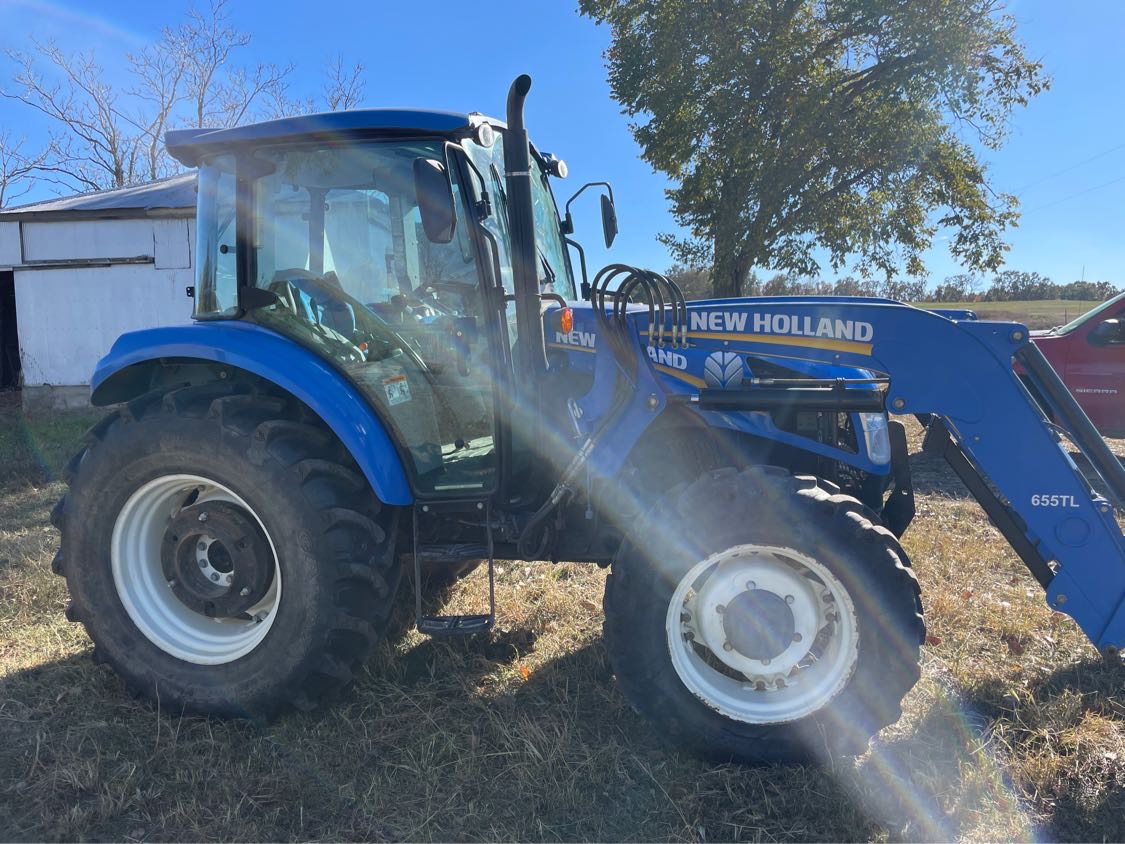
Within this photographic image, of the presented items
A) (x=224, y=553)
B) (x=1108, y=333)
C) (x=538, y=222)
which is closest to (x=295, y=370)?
(x=224, y=553)

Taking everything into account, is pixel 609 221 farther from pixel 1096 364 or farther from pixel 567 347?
pixel 1096 364

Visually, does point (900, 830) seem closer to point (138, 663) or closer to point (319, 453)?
point (319, 453)

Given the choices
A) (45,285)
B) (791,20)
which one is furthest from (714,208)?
(45,285)

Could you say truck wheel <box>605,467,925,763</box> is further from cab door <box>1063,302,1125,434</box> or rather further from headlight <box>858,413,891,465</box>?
cab door <box>1063,302,1125,434</box>

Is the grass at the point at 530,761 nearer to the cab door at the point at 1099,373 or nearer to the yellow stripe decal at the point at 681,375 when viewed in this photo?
the yellow stripe decal at the point at 681,375

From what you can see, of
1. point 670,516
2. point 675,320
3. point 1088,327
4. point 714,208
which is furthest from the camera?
point 714,208

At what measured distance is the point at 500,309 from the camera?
8.86 ft

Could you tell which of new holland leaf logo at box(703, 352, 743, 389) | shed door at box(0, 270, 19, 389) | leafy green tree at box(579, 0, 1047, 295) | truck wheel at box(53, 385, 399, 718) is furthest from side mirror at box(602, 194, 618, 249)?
shed door at box(0, 270, 19, 389)

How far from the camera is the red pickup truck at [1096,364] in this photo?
20.2 feet

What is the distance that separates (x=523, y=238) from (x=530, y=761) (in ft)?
5.98

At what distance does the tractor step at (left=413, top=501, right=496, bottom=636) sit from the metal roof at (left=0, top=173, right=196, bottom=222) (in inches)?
405

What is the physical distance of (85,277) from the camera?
1129cm

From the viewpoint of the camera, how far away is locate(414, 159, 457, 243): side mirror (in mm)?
2289

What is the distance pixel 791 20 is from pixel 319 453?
12289 mm
